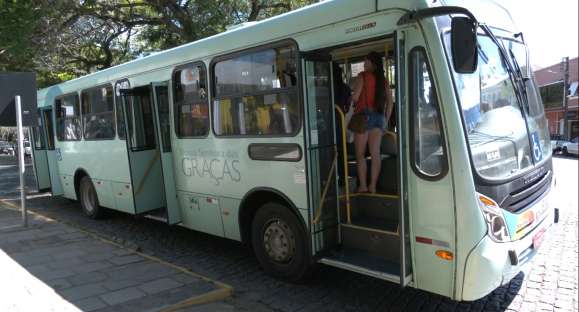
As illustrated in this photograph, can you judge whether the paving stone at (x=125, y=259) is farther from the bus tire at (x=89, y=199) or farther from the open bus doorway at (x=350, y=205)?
the bus tire at (x=89, y=199)

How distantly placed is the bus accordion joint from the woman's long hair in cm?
184

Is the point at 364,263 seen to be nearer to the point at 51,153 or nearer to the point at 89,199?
the point at 89,199

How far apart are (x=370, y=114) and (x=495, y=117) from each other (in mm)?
1341

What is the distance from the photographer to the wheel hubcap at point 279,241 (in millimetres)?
4957

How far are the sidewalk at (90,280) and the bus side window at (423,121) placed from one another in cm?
241

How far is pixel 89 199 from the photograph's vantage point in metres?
9.07

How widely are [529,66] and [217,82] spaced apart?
3.44 meters

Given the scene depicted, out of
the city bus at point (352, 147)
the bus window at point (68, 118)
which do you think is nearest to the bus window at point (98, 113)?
the bus window at point (68, 118)

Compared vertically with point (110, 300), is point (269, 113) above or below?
above

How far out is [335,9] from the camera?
13.8 ft

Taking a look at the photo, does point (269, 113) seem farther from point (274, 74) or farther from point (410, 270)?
point (410, 270)

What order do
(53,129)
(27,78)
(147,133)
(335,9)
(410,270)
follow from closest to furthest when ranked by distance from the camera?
1. (410,270)
2. (335,9)
3. (147,133)
4. (27,78)
5. (53,129)

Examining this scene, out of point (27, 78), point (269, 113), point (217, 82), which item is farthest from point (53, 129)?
point (269, 113)

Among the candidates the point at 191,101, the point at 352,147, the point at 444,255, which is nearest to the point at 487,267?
the point at 444,255
